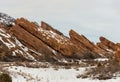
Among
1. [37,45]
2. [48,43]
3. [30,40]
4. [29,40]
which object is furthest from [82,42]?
[29,40]

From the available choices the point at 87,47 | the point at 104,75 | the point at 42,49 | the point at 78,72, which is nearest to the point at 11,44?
the point at 42,49

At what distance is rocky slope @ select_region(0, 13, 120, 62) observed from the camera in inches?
2103

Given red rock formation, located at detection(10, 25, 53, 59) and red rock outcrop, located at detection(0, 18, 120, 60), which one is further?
red rock outcrop, located at detection(0, 18, 120, 60)

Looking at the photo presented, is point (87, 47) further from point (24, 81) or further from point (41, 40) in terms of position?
point (24, 81)

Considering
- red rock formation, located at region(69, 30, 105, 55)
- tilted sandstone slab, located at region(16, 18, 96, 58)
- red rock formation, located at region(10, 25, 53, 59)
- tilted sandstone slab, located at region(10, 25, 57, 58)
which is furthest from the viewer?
red rock formation, located at region(69, 30, 105, 55)

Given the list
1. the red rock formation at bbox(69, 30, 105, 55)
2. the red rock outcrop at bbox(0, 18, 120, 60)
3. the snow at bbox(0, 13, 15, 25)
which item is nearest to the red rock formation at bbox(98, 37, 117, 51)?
the red rock formation at bbox(69, 30, 105, 55)

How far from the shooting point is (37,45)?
59.6m

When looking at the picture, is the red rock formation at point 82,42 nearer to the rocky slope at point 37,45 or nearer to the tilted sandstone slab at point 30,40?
the rocky slope at point 37,45

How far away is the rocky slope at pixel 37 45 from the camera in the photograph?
5341 cm

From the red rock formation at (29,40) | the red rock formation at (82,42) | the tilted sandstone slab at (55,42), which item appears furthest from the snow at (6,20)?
the red rock formation at (82,42)

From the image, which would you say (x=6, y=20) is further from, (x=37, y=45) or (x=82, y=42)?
(x=37, y=45)

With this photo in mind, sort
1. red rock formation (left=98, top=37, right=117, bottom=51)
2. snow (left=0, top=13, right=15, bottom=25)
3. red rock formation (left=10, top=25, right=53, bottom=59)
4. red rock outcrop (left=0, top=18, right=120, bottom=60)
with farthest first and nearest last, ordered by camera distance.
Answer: red rock formation (left=98, top=37, right=117, bottom=51)
snow (left=0, top=13, right=15, bottom=25)
red rock outcrop (left=0, top=18, right=120, bottom=60)
red rock formation (left=10, top=25, right=53, bottom=59)

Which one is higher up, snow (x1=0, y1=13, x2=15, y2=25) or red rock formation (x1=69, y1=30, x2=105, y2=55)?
snow (x1=0, y1=13, x2=15, y2=25)

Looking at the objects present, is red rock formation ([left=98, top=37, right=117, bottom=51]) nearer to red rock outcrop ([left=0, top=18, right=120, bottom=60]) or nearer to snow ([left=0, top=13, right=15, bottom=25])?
red rock outcrop ([left=0, top=18, right=120, bottom=60])
